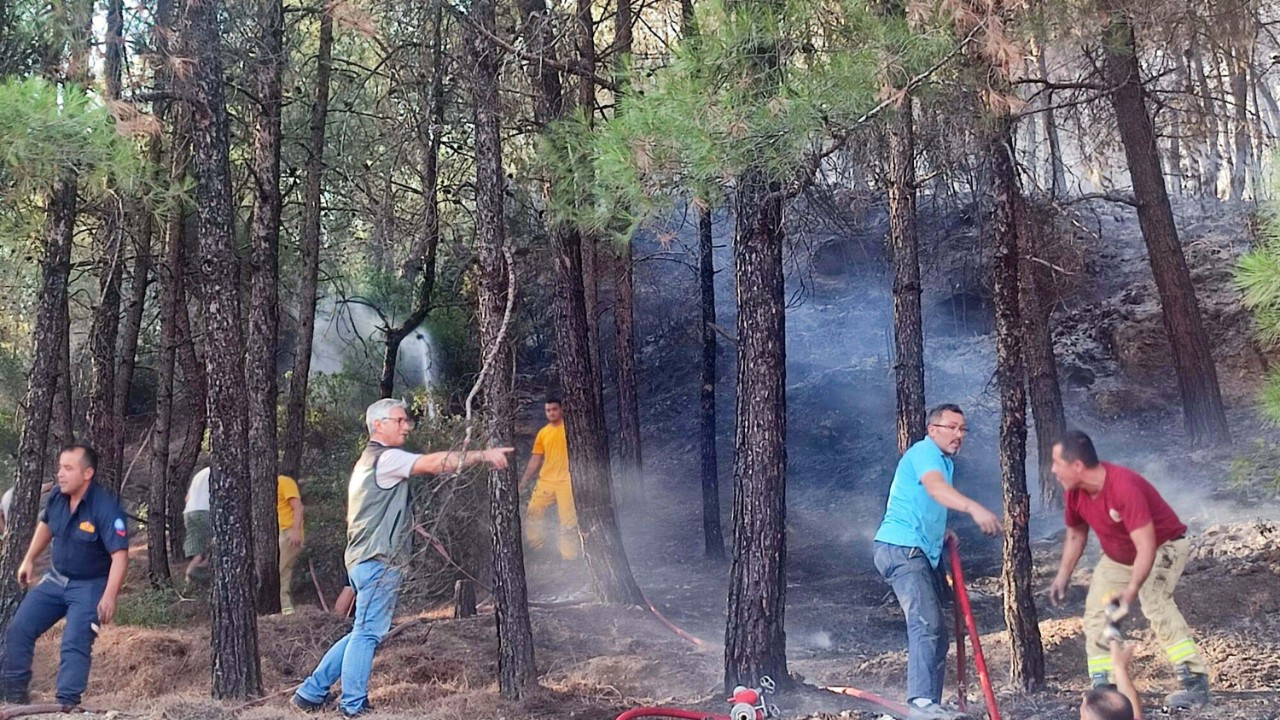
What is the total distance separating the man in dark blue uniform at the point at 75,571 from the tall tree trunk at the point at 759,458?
144 inches

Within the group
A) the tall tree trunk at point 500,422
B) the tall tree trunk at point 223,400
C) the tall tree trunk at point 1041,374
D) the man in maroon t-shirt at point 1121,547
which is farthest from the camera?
the tall tree trunk at point 1041,374

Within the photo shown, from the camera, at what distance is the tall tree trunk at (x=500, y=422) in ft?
22.5

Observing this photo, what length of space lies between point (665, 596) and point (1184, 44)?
287 inches

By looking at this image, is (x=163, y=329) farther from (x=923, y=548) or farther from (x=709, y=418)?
(x=923, y=548)

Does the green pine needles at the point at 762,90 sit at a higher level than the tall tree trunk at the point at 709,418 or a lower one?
higher

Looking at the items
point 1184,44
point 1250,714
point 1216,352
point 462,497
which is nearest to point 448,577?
point 462,497

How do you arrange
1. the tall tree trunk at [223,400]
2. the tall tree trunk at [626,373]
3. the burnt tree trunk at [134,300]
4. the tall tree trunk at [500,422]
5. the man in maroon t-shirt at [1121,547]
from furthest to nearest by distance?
the tall tree trunk at [626,373] → the burnt tree trunk at [134,300] → the tall tree trunk at [223,400] → the tall tree trunk at [500,422] → the man in maroon t-shirt at [1121,547]

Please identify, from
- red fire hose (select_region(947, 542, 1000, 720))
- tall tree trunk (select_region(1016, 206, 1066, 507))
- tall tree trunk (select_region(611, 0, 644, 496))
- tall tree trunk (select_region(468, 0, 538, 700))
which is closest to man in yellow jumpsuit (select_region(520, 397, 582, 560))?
tall tree trunk (select_region(611, 0, 644, 496))

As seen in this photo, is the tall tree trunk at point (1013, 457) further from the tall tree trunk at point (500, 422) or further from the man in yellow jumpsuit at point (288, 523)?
the man in yellow jumpsuit at point (288, 523)

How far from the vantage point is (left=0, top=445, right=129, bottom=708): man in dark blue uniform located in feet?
20.9

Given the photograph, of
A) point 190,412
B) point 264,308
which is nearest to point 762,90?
point 264,308

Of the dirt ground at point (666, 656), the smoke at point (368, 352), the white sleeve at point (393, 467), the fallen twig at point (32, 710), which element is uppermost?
the smoke at point (368, 352)

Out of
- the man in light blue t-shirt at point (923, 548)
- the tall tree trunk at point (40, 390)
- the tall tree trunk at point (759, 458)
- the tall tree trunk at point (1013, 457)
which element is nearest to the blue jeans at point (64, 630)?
the tall tree trunk at point (40, 390)

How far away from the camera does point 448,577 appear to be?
951 cm
